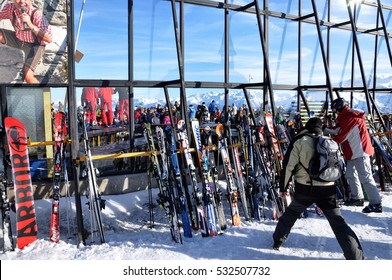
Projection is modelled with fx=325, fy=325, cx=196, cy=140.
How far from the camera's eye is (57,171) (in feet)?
14.6

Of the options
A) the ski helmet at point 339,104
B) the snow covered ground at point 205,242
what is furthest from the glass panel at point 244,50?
the snow covered ground at point 205,242

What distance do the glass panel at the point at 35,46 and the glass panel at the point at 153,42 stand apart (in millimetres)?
1355

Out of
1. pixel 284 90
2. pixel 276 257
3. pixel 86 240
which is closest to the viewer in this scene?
pixel 276 257

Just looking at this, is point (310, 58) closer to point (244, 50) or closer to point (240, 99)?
point (244, 50)

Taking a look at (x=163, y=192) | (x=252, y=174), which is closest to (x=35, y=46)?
(x=163, y=192)

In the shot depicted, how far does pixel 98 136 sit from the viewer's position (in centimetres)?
A: 621

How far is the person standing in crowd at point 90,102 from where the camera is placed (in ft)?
19.4

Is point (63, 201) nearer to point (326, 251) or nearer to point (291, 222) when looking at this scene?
point (291, 222)

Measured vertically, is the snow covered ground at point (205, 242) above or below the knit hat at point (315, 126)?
below

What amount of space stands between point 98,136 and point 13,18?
2393 millimetres

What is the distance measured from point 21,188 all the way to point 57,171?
0.49 m

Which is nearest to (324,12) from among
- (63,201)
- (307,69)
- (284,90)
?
(307,69)

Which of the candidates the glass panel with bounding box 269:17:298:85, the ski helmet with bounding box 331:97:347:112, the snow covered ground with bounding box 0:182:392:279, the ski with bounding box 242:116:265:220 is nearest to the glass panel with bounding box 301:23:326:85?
the glass panel with bounding box 269:17:298:85

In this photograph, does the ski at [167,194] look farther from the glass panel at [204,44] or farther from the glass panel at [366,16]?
the glass panel at [366,16]
